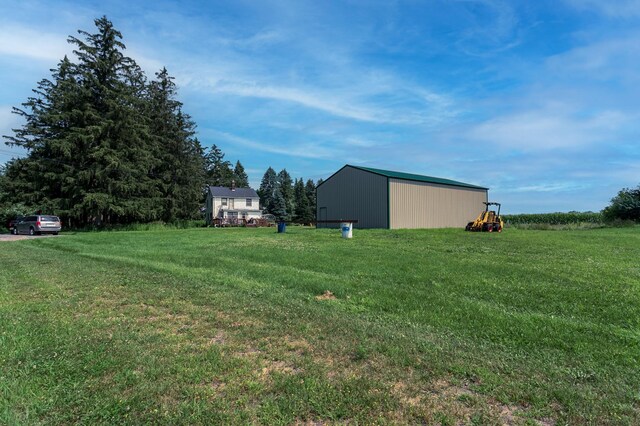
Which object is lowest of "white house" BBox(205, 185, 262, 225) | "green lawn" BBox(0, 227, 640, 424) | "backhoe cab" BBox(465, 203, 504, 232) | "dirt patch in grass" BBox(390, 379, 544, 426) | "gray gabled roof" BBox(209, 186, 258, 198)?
"dirt patch in grass" BBox(390, 379, 544, 426)

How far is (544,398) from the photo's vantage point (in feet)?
10.3

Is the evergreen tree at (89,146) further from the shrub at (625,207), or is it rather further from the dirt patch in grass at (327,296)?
the shrub at (625,207)

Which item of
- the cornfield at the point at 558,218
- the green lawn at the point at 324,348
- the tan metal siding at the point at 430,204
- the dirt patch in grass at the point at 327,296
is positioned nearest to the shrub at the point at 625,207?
the cornfield at the point at 558,218

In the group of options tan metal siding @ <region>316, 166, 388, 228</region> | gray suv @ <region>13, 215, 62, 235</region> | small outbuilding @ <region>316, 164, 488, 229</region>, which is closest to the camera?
gray suv @ <region>13, 215, 62, 235</region>

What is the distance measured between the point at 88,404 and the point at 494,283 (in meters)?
7.02

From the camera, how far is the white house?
60.0 meters

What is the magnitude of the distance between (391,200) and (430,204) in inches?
224

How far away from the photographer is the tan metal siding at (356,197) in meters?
31.4

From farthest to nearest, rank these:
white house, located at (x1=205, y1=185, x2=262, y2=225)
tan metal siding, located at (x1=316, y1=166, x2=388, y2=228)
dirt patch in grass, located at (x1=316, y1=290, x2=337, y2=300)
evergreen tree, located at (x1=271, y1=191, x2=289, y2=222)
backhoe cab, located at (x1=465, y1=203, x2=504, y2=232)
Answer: evergreen tree, located at (x1=271, y1=191, x2=289, y2=222) < white house, located at (x1=205, y1=185, x2=262, y2=225) < tan metal siding, located at (x1=316, y1=166, x2=388, y2=228) < backhoe cab, located at (x1=465, y1=203, x2=504, y2=232) < dirt patch in grass, located at (x1=316, y1=290, x2=337, y2=300)

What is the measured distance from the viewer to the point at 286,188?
9638 centimetres

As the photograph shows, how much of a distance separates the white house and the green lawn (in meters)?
52.3

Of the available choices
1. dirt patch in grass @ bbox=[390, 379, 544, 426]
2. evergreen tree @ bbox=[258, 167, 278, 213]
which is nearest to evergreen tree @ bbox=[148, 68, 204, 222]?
dirt patch in grass @ bbox=[390, 379, 544, 426]

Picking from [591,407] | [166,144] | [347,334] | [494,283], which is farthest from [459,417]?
[166,144]

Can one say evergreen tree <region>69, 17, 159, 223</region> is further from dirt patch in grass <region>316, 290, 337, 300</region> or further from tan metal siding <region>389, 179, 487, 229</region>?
dirt patch in grass <region>316, 290, 337, 300</region>
